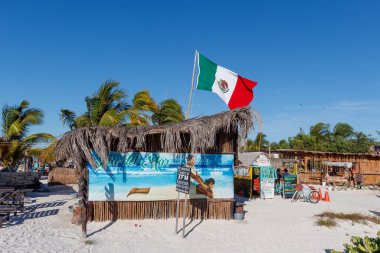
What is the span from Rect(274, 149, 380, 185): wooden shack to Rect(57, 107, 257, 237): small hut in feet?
58.0

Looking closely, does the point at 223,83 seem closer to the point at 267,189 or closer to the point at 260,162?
the point at 267,189

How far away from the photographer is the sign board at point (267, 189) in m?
16.1

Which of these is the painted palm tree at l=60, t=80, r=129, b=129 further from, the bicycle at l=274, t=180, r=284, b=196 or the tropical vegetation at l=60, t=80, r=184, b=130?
the bicycle at l=274, t=180, r=284, b=196

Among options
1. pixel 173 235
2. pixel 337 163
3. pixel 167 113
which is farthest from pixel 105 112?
pixel 337 163

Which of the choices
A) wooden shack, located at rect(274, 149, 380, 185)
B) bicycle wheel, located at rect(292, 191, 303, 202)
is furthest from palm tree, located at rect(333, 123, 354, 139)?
bicycle wheel, located at rect(292, 191, 303, 202)

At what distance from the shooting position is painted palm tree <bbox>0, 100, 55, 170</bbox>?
13936mm

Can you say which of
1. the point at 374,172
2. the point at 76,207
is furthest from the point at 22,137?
the point at 374,172

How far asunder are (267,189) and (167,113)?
6767 millimetres

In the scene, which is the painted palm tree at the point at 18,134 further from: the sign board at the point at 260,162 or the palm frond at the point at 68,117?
the sign board at the point at 260,162

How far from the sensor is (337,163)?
2667 centimetres

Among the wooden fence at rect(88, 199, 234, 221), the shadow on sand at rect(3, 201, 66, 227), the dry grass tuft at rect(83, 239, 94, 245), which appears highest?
the wooden fence at rect(88, 199, 234, 221)

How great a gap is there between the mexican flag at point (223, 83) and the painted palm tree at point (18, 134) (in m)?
7.70

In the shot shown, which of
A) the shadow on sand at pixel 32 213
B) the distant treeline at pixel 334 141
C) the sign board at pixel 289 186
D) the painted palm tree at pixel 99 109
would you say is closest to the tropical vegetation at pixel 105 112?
the painted palm tree at pixel 99 109

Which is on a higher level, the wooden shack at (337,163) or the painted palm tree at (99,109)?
the painted palm tree at (99,109)
